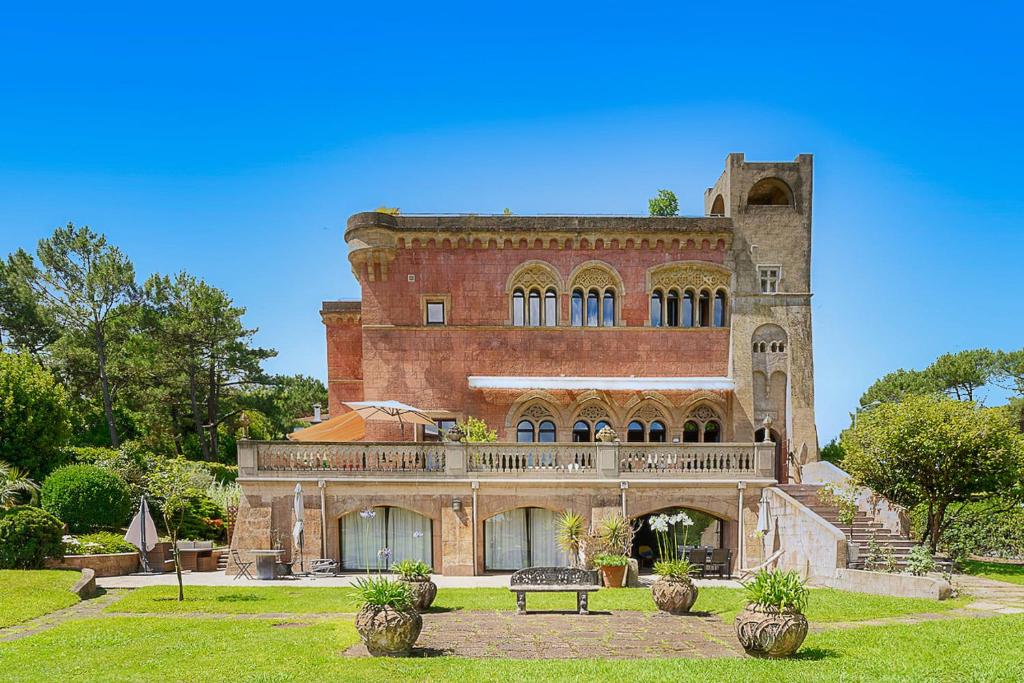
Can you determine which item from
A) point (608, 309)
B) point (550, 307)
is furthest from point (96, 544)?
point (608, 309)

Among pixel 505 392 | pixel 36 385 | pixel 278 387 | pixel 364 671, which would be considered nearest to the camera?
pixel 364 671

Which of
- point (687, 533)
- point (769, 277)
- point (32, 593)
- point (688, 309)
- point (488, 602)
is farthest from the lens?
point (688, 309)

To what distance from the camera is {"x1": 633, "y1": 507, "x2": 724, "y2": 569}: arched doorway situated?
23814mm

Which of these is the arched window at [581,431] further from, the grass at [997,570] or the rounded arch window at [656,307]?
the grass at [997,570]

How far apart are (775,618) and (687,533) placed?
13.3 m

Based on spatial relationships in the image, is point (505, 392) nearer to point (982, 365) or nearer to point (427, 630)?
point (427, 630)

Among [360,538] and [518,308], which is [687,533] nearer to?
[360,538]

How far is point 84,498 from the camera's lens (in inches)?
996

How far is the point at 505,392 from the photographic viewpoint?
28.8m

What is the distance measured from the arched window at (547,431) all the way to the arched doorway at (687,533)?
222 inches

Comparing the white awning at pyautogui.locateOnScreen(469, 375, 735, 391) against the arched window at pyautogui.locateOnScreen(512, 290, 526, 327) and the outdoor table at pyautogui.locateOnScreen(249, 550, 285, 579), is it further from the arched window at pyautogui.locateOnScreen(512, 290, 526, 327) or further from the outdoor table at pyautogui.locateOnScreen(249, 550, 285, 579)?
the outdoor table at pyautogui.locateOnScreen(249, 550, 285, 579)

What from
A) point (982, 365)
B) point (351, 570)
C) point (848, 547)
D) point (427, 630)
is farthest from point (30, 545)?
point (982, 365)

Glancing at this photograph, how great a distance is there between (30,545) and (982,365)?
58885 millimetres

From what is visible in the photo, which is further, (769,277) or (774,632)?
(769,277)
